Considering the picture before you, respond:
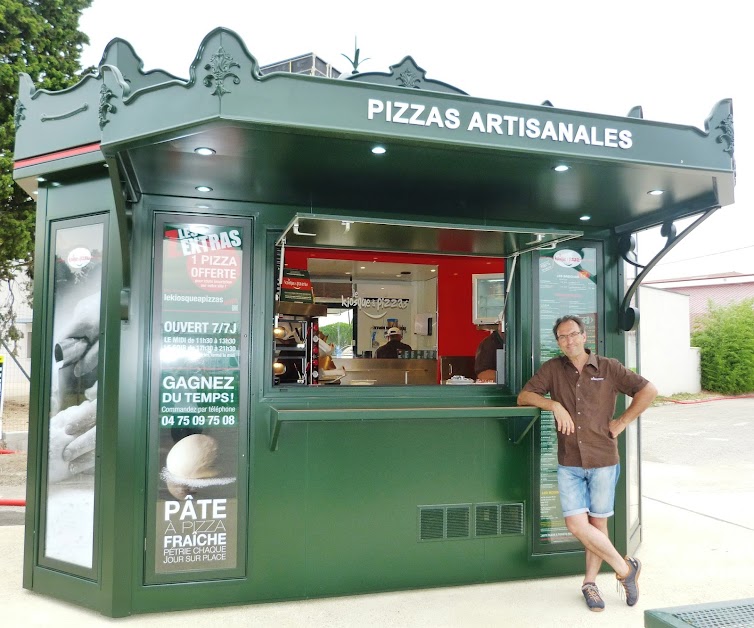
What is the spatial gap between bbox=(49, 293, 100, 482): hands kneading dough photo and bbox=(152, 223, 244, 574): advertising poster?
0.40 m

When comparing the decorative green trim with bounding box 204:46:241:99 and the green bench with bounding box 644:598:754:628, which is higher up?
the decorative green trim with bounding box 204:46:241:99

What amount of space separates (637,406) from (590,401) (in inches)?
10.8

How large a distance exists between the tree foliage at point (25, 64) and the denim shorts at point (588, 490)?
329 inches

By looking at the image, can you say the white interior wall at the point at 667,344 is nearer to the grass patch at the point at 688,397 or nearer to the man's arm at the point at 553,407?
the grass patch at the point at 688,397

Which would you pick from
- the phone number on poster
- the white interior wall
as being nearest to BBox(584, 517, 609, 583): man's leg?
the phone number on poster

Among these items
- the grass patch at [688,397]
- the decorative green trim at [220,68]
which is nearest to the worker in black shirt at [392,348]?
the decorative green trim at [220,68]

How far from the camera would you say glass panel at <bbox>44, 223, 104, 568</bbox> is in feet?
11.8

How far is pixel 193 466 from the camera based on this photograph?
3584mm

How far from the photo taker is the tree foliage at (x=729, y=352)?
906 inches

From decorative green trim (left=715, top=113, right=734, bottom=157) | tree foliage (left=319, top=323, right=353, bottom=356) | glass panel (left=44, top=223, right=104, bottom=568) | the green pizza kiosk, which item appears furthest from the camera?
tree foliage (left=319, top=323, right=353, bottom=356)

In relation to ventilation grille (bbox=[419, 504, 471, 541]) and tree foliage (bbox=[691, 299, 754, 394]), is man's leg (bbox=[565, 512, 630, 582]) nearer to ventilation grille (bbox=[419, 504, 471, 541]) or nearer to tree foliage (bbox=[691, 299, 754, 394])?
ventilation grille (bbox=[419, 504, 471, 541])

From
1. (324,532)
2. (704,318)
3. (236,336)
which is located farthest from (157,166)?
(704,318)

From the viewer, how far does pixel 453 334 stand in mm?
9562

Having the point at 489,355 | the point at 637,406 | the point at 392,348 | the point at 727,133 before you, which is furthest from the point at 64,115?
the point at 392,348
